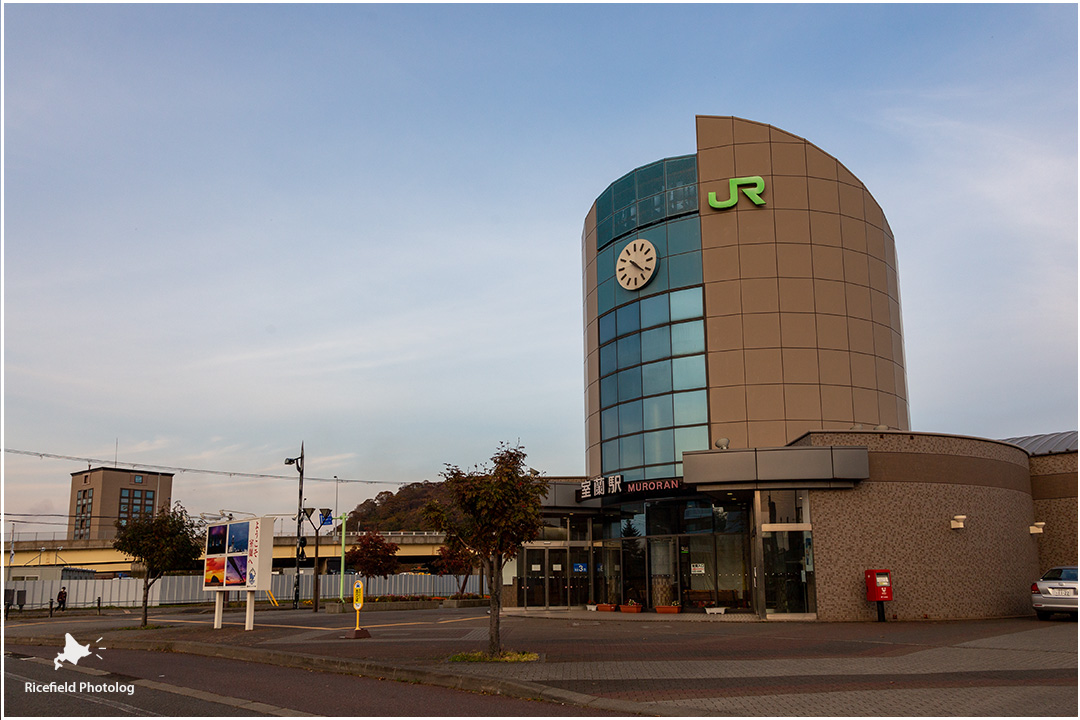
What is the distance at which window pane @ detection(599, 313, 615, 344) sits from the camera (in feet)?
120

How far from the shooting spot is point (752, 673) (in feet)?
45.4

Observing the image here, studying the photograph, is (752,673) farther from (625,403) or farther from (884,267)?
(884,267)

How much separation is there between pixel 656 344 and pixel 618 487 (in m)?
6.26

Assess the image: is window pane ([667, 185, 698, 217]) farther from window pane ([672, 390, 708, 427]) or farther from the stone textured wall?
the stone textured wall

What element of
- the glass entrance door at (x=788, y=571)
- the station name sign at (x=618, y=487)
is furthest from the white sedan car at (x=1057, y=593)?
the station name sign at (x=618, y=487)

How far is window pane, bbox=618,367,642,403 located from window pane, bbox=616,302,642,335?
68.8 inches

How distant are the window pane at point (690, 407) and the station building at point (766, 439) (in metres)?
0.09

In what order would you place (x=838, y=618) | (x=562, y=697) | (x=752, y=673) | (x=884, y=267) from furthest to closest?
1. (x=884, y=267)
2. (x=838, y=618)
3. (x=752, y=673)
4. (x=562, y=697)

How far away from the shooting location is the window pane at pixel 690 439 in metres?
32.3

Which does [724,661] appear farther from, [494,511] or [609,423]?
[609,423]

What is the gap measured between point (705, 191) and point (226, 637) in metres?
23.9

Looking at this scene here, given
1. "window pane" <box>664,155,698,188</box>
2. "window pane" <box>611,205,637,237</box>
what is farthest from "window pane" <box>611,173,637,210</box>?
"window pane" <box>664,155,698,188</box>

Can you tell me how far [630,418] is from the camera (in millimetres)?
35000

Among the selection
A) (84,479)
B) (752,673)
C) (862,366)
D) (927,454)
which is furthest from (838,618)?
(84,479)
